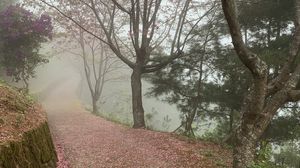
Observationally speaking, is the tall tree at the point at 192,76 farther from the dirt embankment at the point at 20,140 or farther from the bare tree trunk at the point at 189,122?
the dirt embankment at the point at 20,140

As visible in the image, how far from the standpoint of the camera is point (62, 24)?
26.7m

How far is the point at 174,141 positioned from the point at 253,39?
514 centimetres

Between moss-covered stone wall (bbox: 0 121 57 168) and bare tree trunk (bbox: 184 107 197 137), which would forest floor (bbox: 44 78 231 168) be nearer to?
moss-covered stone wall (bbox: 0 121 57 168)

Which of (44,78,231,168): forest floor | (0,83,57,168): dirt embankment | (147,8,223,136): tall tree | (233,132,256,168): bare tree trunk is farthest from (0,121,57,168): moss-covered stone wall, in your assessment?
(147,8,223,136): tall tree

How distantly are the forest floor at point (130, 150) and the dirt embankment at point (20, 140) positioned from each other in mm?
1462

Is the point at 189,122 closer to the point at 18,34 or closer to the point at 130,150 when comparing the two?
the point at 130,150

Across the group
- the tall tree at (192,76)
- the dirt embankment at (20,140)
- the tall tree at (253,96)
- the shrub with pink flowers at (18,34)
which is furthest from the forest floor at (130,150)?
the shrub with pink flowers at (18,34)

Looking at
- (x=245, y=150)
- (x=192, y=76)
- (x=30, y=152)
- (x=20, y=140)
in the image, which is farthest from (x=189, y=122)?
(x=20, y=140)

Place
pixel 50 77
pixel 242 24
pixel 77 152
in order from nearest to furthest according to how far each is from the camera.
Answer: pixel 77 152
pixel 242 24
pixel 50 77

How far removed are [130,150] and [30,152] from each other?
214 inches

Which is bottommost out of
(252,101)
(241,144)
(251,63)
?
(241,144)

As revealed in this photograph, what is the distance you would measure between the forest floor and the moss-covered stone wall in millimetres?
1175

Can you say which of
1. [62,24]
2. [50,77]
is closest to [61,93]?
[50,77]

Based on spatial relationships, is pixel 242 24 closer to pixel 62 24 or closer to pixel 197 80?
pixel 197 80
